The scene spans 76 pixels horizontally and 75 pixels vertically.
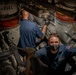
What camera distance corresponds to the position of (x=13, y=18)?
11.3 ft

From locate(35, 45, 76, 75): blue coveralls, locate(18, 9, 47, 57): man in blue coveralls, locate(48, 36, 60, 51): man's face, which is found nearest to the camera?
locate(48, 36, 60, 51): man's face

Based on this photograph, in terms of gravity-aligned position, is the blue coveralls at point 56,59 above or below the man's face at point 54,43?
below

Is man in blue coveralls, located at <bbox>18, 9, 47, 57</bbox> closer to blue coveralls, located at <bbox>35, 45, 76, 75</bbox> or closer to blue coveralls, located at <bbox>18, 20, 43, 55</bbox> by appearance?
blue coveralls, located at <bbox>18, 20, 43, 55</bbox>

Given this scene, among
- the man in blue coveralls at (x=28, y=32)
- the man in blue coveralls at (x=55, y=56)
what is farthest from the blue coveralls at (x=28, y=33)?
the man in blue coveralls at (x=55, y=56)

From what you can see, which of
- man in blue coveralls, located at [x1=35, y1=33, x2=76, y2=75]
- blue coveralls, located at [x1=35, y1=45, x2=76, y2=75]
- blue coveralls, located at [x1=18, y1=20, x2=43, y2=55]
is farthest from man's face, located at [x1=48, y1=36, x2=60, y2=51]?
blue coveralls, located at [x1=18, y1=20, x2=43, y2=55]

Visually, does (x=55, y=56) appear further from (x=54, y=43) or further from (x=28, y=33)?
(x=28, y=33)

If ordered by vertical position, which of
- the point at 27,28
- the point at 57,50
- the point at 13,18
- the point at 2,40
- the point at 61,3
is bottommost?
the point at 27,28

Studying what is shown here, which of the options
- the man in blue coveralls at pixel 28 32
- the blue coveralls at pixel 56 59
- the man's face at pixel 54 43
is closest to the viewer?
the man's face at pixel 54 43

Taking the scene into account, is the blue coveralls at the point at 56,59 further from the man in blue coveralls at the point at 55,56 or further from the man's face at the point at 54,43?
the man's face at the point at 54,43

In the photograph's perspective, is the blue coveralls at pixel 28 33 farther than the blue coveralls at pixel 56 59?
Yes

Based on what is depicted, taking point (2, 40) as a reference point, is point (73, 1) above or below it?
above

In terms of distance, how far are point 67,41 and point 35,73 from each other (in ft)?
9.05

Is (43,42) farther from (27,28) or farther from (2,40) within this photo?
(2,40)

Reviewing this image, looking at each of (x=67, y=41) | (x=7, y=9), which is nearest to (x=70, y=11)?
(x=7, y=9)
